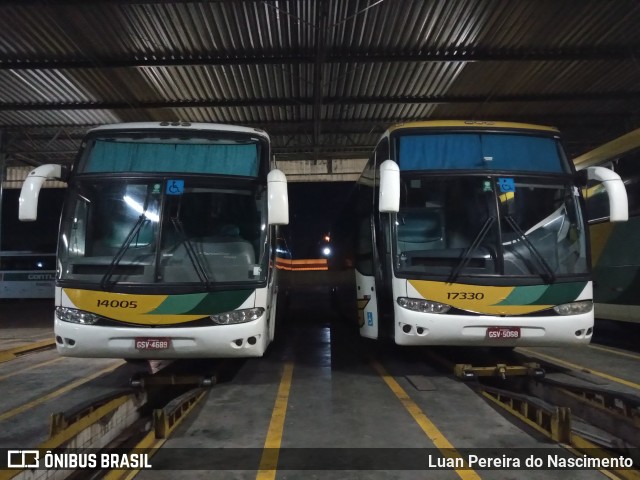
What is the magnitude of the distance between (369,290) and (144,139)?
3673 millimetres

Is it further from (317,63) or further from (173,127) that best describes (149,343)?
(317,63)

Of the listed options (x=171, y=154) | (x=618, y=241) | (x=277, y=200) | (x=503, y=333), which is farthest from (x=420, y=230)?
(x=618, y=241)

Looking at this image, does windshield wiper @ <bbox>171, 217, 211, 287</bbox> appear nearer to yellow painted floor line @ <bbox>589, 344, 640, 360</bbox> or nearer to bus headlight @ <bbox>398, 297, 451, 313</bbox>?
bus headlight @ <bbox>398, 297, 451, 313</bbox>

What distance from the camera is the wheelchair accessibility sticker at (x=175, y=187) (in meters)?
5.30

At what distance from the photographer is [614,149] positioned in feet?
27.7

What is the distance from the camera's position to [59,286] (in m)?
4.99

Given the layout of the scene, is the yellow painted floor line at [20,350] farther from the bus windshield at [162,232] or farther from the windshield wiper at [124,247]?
the windshield wiper at [124,247]

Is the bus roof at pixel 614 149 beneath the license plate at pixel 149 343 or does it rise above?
above

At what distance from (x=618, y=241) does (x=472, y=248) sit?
4843mm

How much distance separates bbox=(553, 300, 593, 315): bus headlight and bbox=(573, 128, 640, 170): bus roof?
379cm

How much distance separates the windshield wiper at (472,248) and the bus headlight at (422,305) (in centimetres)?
32

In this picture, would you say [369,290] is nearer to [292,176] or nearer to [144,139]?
[144,139]

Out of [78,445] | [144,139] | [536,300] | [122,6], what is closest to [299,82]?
[122,6]

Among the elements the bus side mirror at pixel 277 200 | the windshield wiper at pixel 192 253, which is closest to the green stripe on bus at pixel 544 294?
the bus side mirror at pixel 277 200
